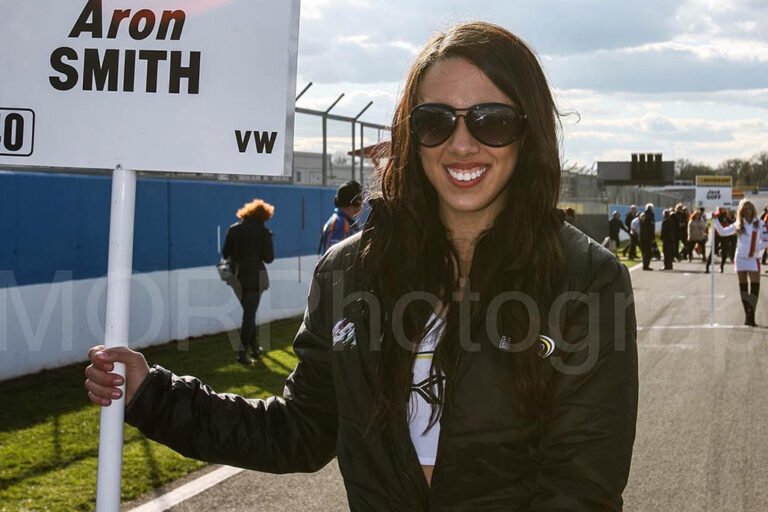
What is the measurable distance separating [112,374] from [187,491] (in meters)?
3.70

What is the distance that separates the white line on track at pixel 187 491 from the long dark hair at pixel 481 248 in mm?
3799

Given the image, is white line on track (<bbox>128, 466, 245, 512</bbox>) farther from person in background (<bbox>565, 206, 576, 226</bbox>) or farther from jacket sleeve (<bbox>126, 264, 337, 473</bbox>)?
jacket sleeve (<bbox>126, 264, 337, 473</bbox>)

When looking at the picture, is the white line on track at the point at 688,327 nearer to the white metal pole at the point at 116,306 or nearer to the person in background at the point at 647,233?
the white metal pole at the point at 116,306

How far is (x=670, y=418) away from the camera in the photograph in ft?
27.3

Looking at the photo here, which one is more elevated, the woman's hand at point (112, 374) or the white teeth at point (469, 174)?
the white teeth at point (469, 174)

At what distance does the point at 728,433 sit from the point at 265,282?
5.65 metres

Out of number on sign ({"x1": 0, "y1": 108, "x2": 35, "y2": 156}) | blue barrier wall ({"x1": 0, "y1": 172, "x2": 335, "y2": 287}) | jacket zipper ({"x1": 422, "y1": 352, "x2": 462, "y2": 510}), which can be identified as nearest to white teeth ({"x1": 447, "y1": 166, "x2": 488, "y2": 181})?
jacket zipper ({"x1": 422, "y1": 352, "x2": 462, "y2": 510})

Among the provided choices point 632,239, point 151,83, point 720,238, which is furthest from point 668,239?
point 151,83

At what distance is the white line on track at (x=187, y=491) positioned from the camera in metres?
5.64

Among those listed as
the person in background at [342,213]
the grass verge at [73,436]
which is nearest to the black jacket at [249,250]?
the person in background at [342,213]

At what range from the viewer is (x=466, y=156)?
230 centimetres

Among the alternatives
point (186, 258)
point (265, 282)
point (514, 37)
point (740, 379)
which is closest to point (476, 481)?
point (514, 37)

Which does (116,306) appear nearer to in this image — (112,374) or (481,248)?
(112,374)

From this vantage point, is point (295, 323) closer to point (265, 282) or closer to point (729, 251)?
point (265, 282)
